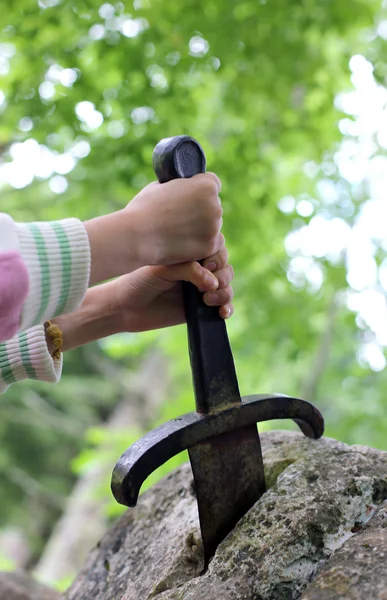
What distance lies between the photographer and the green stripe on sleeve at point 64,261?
2.75ft

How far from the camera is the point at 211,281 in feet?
3.30

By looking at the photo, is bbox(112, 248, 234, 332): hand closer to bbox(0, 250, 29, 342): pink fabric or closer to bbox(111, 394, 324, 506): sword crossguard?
bbox(111, 394, 324, 506): sword crossguard

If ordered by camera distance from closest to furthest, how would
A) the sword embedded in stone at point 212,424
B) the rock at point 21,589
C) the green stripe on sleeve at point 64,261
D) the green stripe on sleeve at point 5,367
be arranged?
the green stripe on sleeve at point 64,261
the sword embedded in stone at point 212,424
the green stripe on sleeve at point 5,367
the rock at point 21,589

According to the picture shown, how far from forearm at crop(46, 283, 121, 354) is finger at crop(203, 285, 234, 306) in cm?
31

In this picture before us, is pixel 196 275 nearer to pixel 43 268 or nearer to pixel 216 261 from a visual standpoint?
pixel 216 261

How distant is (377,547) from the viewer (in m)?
0.82

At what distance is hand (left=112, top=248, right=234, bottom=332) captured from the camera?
1.02 metres

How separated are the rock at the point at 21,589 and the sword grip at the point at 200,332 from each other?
1.05 m

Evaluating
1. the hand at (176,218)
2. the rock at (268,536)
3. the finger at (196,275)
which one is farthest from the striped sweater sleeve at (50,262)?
the rock at (268,536)

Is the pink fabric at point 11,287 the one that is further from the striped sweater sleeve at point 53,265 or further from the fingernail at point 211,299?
the fingernail at point 211,299

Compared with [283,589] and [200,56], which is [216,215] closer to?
A: [283,589]

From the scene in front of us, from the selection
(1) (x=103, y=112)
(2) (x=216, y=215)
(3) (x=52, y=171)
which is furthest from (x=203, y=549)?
(3) (x=52, y=171)

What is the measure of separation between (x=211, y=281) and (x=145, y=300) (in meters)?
0.24

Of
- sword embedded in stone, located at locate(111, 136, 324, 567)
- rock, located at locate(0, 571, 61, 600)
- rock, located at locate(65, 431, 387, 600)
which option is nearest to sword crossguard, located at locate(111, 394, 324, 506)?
sword embedded in stone, located at locate(111, 136, 324, 567)
